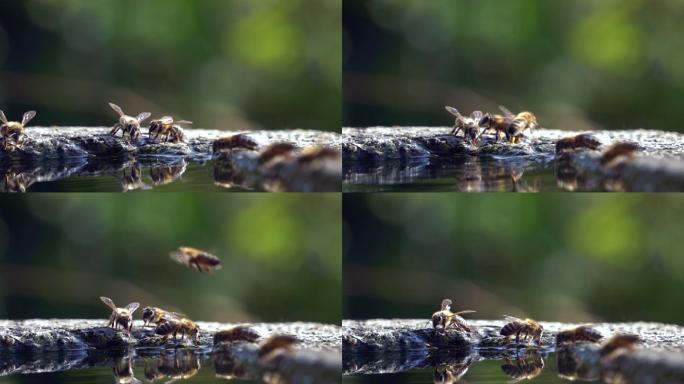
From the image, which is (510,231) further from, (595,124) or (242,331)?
(242,331)

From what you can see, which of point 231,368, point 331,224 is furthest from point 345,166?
point 331,224

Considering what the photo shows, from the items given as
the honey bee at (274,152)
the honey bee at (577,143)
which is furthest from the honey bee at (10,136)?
the honey bee at (577,143)

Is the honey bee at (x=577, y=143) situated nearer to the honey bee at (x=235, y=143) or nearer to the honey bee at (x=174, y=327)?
the honey bee at (x=235, y=143)

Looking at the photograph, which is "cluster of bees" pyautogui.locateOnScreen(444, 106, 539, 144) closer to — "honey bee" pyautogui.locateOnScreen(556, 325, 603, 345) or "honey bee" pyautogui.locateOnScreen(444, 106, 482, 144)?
"honey bee" pyautogui.locateOnScreen(444, 106, 482, 144)

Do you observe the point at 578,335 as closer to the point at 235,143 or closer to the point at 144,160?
the point at 235,143

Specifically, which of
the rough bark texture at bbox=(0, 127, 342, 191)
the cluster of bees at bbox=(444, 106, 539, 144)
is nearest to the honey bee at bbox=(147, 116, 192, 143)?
the rough bark texture at bbox=(0, 127, 342, 191)

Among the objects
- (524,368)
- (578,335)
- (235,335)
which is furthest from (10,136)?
(578,335)
